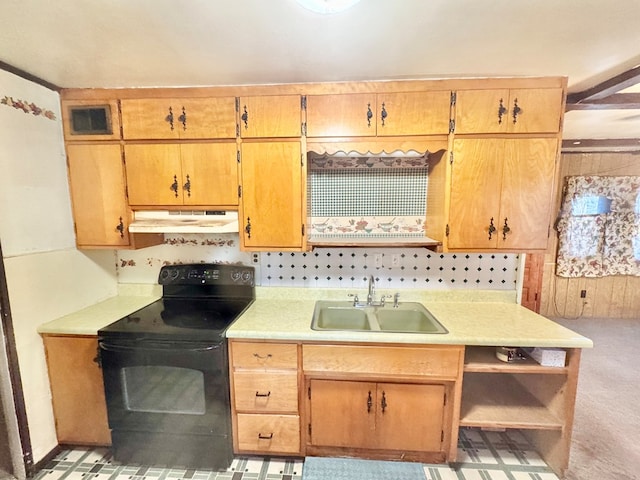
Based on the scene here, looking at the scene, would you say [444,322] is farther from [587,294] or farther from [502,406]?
[587,294]

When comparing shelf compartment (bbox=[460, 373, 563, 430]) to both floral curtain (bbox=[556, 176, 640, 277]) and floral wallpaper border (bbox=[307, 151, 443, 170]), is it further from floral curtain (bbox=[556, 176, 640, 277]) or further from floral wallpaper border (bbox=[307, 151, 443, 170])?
floral curtain (bbox=[556, 176, 640, 277])

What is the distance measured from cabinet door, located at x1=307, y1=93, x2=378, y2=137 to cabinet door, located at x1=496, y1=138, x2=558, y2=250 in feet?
2.65

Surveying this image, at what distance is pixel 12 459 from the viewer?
1.57 meters

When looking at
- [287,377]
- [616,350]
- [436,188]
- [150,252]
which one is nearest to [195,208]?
[150,252]

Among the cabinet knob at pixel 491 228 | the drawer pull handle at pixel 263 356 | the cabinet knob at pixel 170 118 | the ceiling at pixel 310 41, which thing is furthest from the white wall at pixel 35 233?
the cabinet knob at pixel 491 228

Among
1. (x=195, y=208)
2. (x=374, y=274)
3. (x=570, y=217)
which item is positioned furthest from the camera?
(x=570, y=217)

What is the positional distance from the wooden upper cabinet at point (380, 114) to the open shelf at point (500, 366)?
Result: 1.32m

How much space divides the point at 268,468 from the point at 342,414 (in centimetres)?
55

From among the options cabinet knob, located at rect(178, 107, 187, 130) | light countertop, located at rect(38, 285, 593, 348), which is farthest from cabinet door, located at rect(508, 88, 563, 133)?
cabinet knob, located at rect(178, 107, 187, 130)

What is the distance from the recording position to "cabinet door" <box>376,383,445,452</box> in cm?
161

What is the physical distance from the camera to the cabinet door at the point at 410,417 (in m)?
1.61

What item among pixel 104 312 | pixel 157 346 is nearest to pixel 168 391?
pixel 157 346

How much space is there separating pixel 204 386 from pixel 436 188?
182 cm

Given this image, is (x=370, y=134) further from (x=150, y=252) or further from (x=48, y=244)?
(x=48, y=244)
